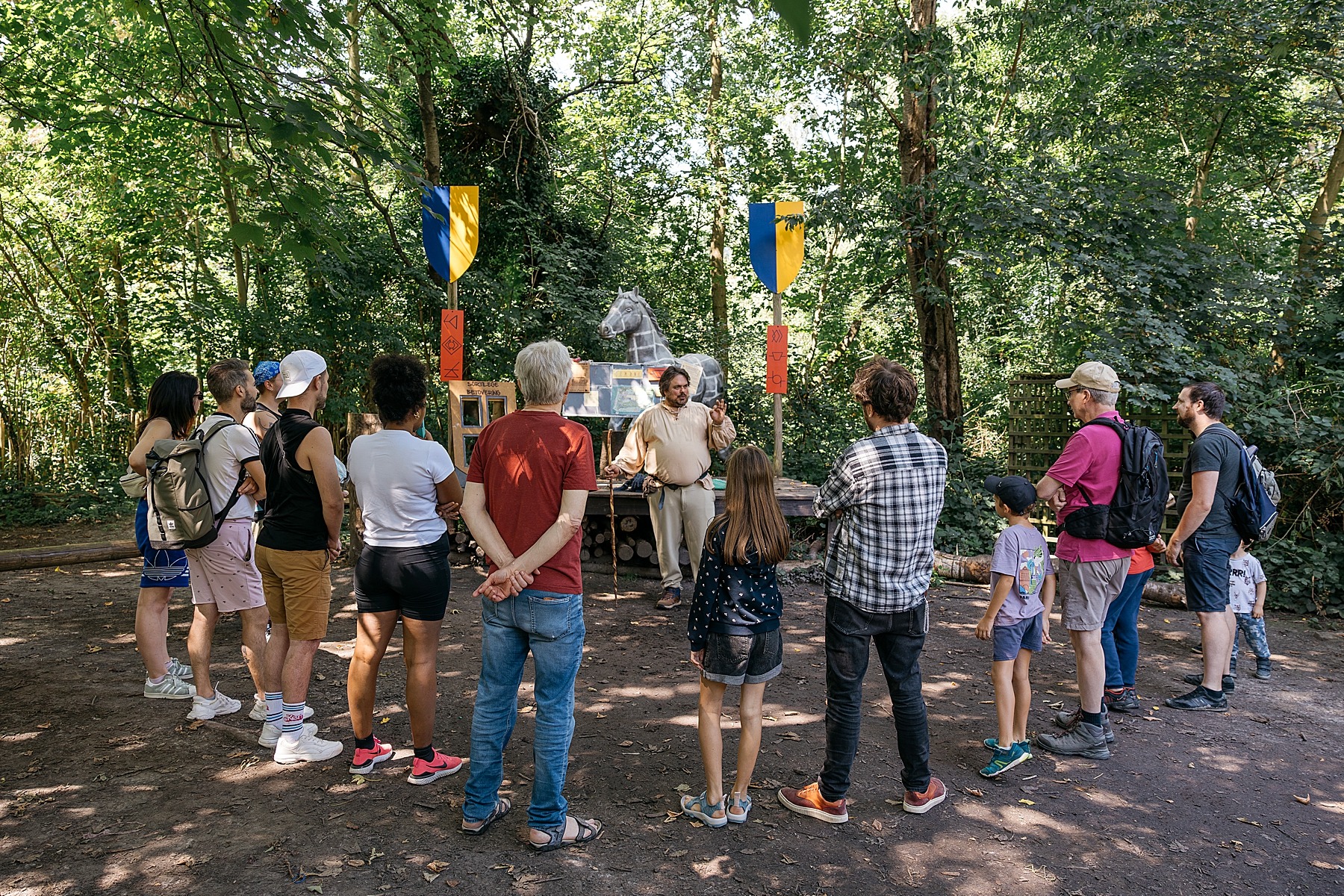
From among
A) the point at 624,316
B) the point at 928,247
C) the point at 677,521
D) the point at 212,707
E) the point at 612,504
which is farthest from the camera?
the point at 928,247

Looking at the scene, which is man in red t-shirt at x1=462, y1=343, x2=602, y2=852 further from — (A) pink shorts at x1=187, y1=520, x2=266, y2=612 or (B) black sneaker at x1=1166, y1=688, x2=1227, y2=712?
(B) black sneaker at x1=1166, y1=688, x2=1227, y2=712

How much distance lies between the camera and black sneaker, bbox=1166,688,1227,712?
453 centimetres

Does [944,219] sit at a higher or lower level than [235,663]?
higher

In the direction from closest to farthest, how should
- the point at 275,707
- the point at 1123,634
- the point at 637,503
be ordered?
the point at 275,707 → the point at 1123,634 → the point at 637,503

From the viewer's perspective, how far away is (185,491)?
378cm

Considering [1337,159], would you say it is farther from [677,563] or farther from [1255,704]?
[677,563]

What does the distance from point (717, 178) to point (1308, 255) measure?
25.0 ft

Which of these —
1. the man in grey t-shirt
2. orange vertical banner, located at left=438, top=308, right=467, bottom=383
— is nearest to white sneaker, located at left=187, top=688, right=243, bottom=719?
orange vertical banner, located at left=438, top=308, right=467, bottom=383

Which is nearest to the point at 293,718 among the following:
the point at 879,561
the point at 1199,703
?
the point at 879,561

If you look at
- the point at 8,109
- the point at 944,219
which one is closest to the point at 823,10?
the point at 944,219

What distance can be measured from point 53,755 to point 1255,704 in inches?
240

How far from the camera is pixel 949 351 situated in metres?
9.91

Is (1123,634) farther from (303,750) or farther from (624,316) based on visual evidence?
(624,316)

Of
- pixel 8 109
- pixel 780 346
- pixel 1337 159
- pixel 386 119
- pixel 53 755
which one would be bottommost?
pixel 53 755
